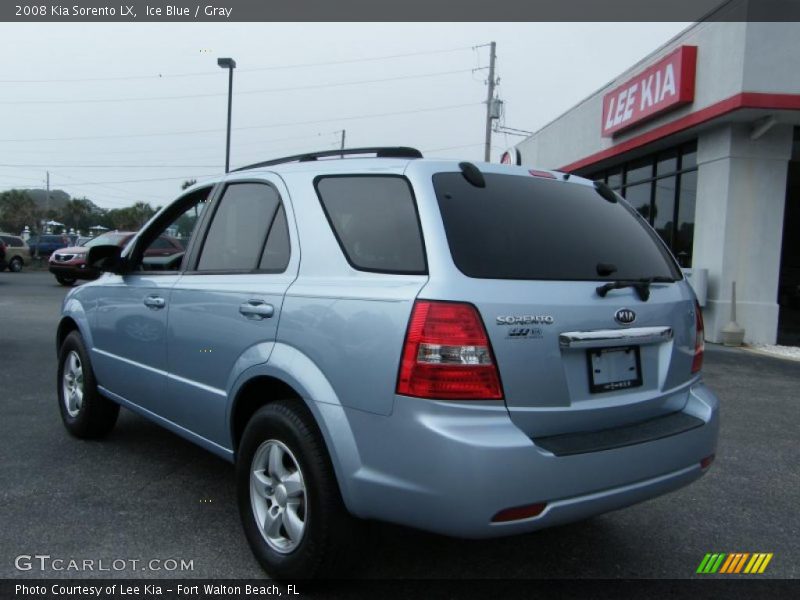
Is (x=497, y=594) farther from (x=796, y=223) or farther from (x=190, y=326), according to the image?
(x=796, y=223)

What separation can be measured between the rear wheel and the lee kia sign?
23.7m

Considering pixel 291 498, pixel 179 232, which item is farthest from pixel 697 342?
pixel 179 232

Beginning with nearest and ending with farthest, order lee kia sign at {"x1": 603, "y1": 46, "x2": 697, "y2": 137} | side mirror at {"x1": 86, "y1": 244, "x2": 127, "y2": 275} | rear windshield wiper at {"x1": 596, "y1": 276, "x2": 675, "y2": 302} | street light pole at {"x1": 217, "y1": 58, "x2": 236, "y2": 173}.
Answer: rear windshield wiper at {"x1": 596, "y1": 276, "x2": 675, "y2": 302}
side mirror at {"x1": 86, "y1": 244, "x2": 127, "y2": 275}
lee kia sign at {"x1": 603, "y1": 46, "x2": 697, "y2": 137}
street light pole at {"x1": 217, "y1": 58, "x2": 236, "y2": 173}

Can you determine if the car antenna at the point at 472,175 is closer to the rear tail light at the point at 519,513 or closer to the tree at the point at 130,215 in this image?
the rear tail light at the point at 519,513

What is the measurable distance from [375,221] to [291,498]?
120 centimetres

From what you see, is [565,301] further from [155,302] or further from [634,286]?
[155,302]

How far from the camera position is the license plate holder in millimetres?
2658

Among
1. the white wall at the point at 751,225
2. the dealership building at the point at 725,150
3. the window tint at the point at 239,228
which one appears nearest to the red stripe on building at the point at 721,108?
the dealership building at the point at 725,150

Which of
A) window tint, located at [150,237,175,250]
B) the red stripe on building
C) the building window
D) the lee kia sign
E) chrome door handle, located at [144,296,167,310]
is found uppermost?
the lee kia sign

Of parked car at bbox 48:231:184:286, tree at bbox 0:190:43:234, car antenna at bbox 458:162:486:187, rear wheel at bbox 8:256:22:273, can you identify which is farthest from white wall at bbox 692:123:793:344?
tree at bbox 0:190:43:234

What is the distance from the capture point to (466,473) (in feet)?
7.48

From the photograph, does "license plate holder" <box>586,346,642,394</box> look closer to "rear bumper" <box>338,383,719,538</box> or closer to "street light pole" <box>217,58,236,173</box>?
"rear bumper" <box>338,383,719,538</box>

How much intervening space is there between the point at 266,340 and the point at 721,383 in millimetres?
6466

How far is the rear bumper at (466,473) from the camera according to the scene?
230 centimetres
